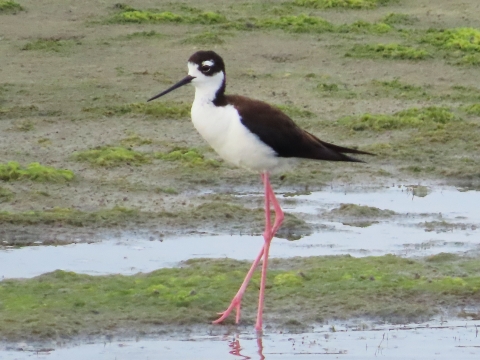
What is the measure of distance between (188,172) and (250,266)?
8.00 feet

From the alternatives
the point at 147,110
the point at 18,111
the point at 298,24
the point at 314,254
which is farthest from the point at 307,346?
the point at 298,24

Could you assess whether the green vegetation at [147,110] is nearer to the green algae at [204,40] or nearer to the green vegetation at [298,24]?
the green algae at [204,40]

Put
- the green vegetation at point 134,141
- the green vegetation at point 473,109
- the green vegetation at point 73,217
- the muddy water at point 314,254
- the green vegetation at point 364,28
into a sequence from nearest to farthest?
the muddy water at point 314,254 → the green vegetation at point 73,217 → the green vegetation at point 134,141 → the green vegetation at point 473,109 → the green vegetation at point 364,28

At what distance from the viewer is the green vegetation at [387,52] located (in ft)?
46.1

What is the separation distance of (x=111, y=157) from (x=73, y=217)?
1.59 m

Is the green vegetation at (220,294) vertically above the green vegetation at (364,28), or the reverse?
the green vegetation at (364,28)

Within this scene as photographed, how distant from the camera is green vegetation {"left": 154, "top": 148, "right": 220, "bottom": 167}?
10109 mm

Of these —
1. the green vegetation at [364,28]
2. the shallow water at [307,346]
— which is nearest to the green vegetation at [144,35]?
the green vegetation at [364,28]

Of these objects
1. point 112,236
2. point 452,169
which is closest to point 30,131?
point 112,236

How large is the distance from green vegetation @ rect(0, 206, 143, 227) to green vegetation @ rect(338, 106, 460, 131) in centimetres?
332

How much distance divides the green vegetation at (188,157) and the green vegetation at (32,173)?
3.40 feet

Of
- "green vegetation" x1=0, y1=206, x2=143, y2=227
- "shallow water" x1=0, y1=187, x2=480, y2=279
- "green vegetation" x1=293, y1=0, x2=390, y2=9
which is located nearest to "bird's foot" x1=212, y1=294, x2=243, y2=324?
"shallow water" x1=0, y1=187, x2=480, y2=279

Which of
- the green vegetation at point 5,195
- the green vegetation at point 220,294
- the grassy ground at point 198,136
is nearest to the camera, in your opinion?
the green vegetation at point 220,294

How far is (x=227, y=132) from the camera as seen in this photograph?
6.79 meters
